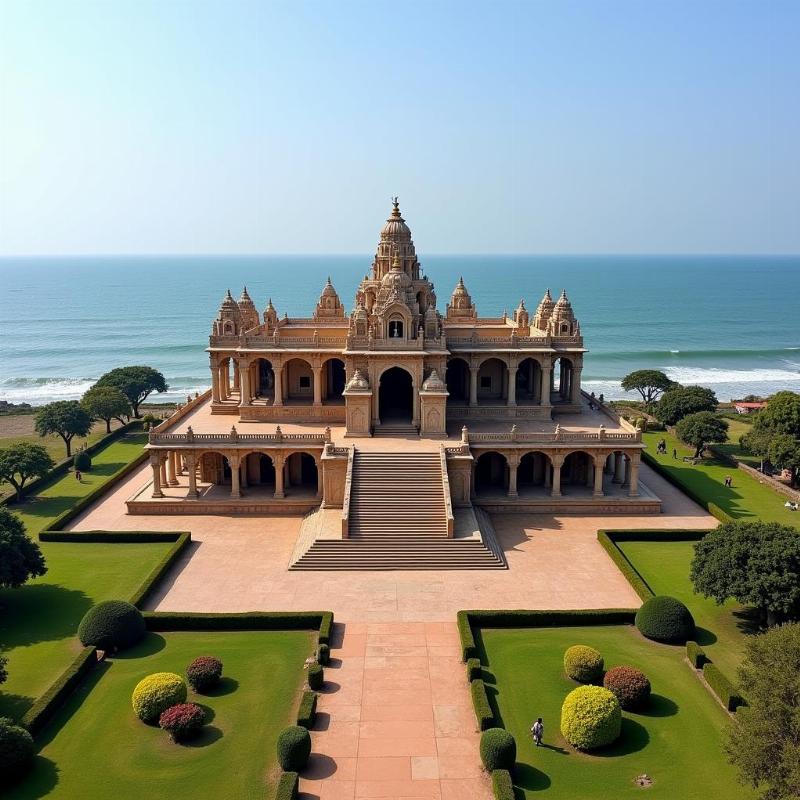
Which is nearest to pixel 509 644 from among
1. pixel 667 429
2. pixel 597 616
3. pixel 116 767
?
pixel 597 616

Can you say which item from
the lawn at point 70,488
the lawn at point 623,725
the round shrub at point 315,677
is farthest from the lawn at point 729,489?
the lawn at point 70,488

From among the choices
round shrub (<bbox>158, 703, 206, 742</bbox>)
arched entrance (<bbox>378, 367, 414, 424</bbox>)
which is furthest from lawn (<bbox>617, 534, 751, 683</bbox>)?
round shrub (<bbox>158, 703, 206, 742</bbox>)

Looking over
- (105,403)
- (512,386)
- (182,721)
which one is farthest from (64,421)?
(182,721)

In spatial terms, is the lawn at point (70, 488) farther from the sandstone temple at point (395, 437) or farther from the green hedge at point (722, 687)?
the green hedge at point (722, 687)

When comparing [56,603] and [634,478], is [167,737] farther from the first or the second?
[634,478]

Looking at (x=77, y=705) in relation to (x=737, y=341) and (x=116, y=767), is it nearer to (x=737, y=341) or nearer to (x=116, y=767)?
(x=116, y=767)

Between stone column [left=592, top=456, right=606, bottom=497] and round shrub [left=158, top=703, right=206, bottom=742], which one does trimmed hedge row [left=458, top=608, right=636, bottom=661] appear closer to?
round shrub [left=158, top=703, right=206, bottom=742]
